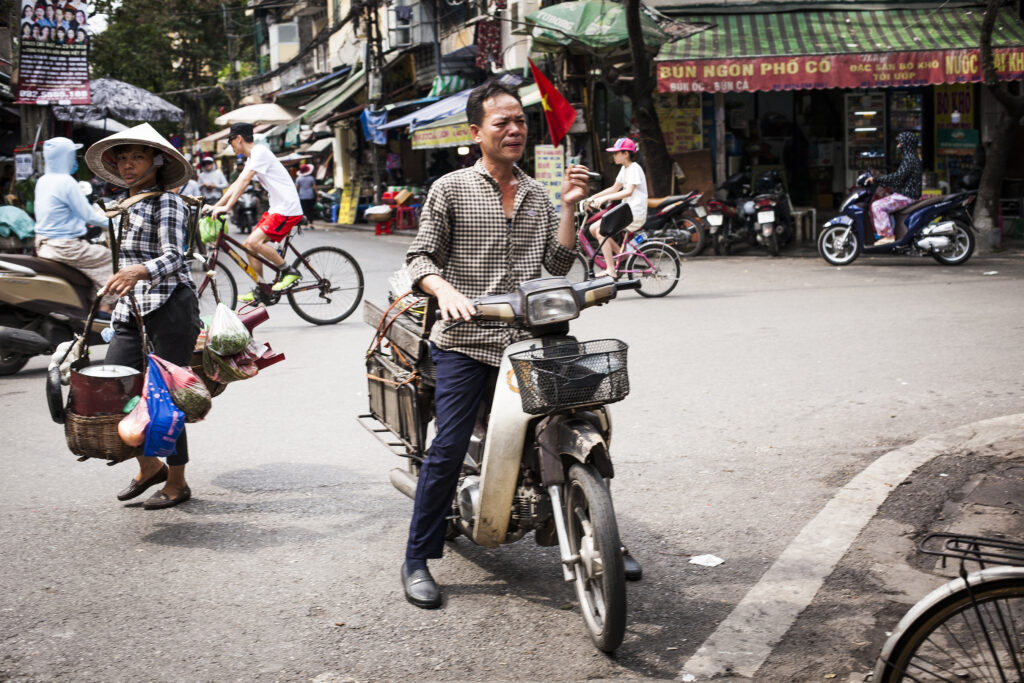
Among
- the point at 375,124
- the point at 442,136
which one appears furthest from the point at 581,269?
the point at 375,124

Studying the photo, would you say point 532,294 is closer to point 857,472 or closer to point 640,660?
point 640,660

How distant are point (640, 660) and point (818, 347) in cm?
578

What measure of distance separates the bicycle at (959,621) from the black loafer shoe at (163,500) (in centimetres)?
352

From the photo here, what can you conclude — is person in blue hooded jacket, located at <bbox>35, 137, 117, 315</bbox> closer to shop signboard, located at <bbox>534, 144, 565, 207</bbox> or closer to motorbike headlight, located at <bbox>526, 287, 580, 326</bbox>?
motorbike headlight, located at <bbox>526, 287, 580, 326</bbox>

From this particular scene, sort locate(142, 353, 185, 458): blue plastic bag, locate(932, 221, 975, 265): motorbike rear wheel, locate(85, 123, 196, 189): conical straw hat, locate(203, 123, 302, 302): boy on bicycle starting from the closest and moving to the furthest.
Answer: locate(142, 353, 185, 458): blue plastic bag, locate(85, 123, 196, 189): conical straw hat, locate(203, 123, 302, 302): boy on bicycle, locate(932, 221, 975, 265): motorbike rear wheel

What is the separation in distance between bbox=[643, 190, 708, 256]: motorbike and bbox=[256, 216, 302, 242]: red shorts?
6.67 m

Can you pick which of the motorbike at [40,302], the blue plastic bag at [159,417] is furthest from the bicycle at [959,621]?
the motorbike at [40,302]

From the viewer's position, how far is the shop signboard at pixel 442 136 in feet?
69.3

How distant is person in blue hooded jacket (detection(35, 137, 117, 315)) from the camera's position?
8883 millimetres

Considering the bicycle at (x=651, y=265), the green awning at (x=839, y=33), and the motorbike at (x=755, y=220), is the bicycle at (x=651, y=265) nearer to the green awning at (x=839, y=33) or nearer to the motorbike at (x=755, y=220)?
the motorbike at (x=755, y=220)

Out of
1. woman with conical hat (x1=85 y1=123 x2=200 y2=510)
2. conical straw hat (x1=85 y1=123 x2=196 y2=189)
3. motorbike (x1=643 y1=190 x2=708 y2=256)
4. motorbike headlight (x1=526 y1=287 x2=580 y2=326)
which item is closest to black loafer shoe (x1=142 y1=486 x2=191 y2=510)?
woman with conical hat (x1=85 y1=123 x2=200 y2=510)

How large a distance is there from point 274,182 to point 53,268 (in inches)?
91.9

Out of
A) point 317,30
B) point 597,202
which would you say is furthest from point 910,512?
point 317,30

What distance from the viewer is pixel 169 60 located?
44156 millimetres
